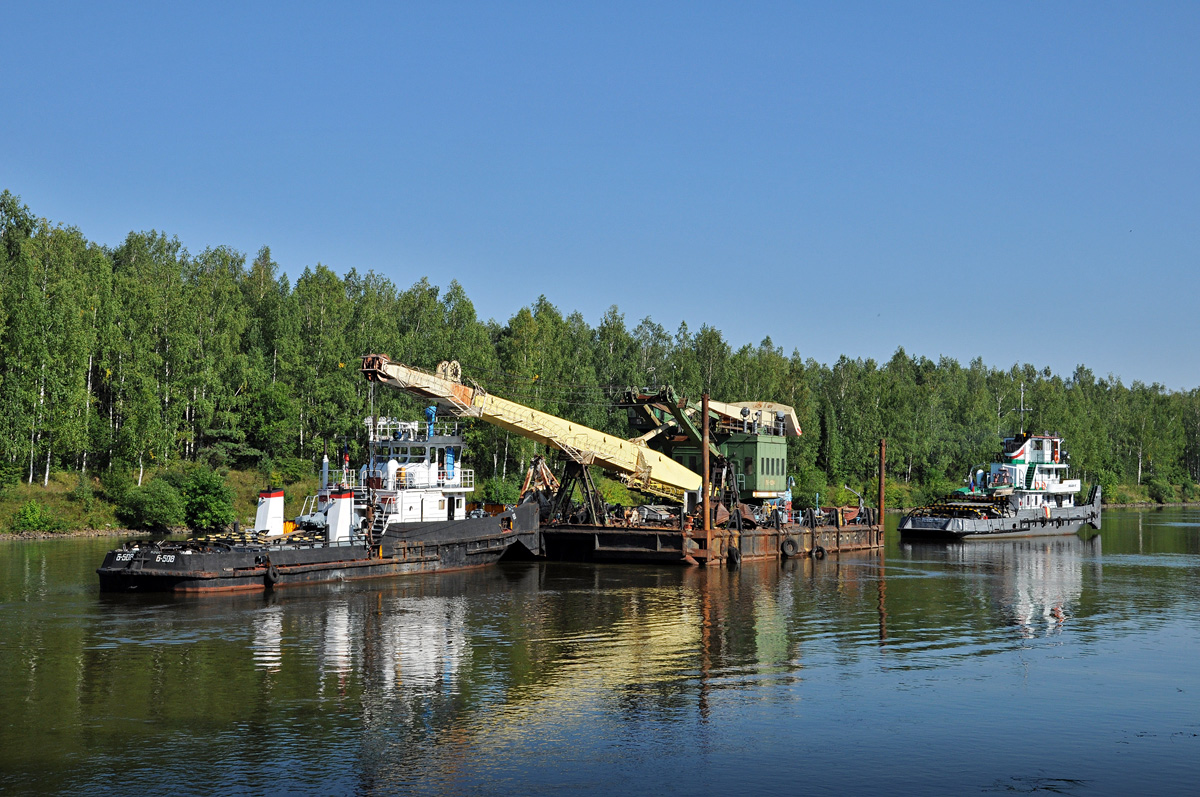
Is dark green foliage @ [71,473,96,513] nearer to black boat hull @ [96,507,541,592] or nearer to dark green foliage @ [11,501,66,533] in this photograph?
dark green foliage @ [11,501,66,533]

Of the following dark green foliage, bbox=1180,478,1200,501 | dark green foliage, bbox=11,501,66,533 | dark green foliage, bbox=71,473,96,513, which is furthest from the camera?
dark green foliage, bbox=1180,478,1200,501

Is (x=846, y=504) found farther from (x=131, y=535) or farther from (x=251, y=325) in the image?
(x=131, y=535)

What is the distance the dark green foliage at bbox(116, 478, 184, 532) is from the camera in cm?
5953

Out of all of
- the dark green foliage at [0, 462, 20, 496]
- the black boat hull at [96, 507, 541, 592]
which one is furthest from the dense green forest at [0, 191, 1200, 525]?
the black boat hull at [96, 507, 541, 592]

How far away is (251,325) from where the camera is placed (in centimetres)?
8094

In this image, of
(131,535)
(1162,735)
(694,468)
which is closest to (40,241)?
(131,535)

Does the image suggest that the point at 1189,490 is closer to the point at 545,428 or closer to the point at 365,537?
the point at 545,428

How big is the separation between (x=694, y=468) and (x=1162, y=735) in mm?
40026

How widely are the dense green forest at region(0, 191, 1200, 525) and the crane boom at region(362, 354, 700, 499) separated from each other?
20.1m

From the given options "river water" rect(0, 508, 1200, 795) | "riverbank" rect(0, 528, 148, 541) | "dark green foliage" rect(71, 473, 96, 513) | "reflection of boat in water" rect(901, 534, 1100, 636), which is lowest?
"river water" rect(0, 508, 1200, 795)

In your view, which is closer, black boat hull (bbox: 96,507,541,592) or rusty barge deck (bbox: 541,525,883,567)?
black boat hull (bbox: 96,507,541,592)

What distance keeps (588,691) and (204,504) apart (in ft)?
144

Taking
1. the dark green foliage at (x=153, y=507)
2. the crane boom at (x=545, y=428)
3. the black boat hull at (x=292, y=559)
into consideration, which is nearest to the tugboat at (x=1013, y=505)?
the crane boom at (x=545, y=428)

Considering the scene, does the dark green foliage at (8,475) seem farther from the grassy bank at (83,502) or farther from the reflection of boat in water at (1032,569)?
the reflection of boat in water at (1032,569)
